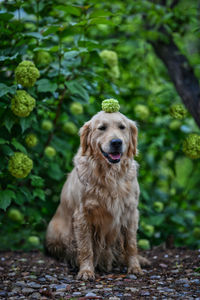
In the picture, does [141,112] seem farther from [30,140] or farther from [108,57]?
[30,140]

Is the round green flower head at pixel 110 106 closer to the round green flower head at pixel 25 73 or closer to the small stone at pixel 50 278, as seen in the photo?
the round green flower head at pixel 25 73

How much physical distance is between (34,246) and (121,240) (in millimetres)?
1397

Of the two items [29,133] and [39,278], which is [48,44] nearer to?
[29,133]

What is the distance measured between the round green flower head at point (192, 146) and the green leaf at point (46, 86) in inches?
62.1

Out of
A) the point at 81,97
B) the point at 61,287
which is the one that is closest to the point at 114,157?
the point at 81,97

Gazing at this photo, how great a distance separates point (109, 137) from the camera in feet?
10.0

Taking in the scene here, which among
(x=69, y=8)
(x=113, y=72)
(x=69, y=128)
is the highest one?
(x=69, y=8)

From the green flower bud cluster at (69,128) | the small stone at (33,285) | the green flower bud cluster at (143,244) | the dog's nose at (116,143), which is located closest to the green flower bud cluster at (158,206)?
the green flower bud cluster at (143,244)

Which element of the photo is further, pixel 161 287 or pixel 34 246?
pixel 34 246

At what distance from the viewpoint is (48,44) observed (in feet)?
12.9

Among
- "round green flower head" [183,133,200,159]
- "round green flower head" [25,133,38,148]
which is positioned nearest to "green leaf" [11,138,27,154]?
"round green flower head" [25,133,38,148]

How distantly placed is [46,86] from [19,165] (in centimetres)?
80

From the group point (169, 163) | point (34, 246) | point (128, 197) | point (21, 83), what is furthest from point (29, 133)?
point (169, 163)

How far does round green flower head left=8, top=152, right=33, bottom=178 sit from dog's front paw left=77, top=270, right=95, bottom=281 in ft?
3.33
